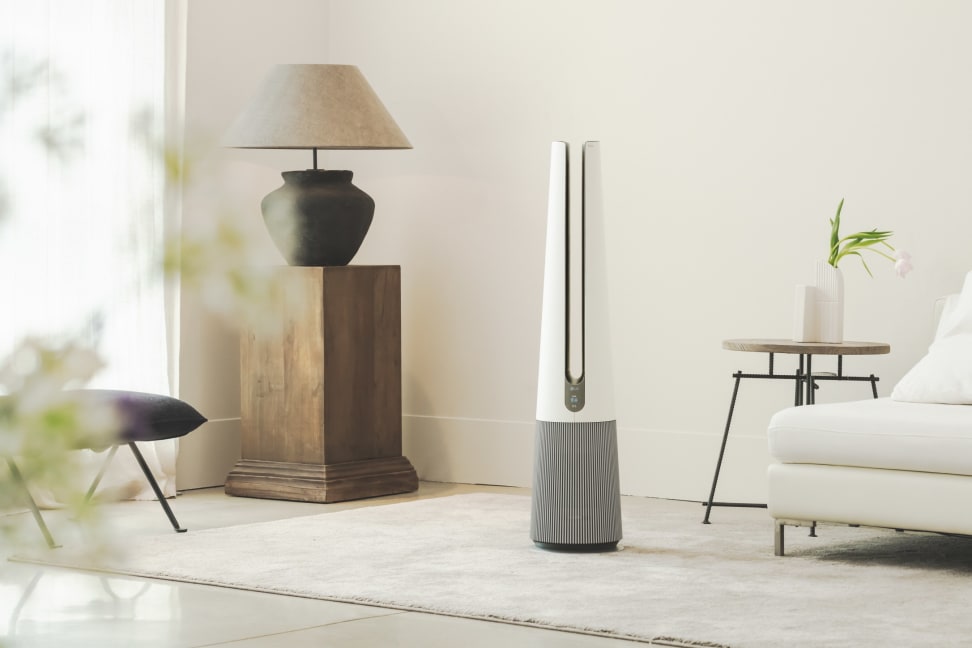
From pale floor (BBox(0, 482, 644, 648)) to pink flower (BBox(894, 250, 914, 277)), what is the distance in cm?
198

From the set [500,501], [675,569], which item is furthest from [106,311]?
[500,501]

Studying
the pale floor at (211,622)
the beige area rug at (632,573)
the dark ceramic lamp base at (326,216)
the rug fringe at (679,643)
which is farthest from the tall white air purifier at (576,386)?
the dark ceramic lamp base at (326,216)

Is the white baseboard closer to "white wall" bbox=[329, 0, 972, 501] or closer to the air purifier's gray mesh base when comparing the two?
"white wall" bbox=[329, 0, 972, 501]

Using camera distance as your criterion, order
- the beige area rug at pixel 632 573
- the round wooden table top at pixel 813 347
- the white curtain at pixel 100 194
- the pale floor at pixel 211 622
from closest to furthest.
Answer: the pale floor at pixel 211 622
the beige area rug at pixel 632 573
the round wooden table top at pixel 813 347
the white curtain at pixel 100 194

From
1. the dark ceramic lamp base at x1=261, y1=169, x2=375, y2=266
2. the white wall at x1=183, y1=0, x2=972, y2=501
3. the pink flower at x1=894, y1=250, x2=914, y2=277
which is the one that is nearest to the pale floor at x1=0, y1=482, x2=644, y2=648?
the white wall at x1=183, y1=0, x2=972, y2=501

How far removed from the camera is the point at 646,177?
5141mm

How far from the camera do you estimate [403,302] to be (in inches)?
229

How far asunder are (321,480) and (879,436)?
7.38 feet

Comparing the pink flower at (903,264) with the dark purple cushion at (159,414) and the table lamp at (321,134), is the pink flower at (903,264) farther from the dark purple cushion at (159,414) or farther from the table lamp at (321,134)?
the dark purple cushion at (159,414)

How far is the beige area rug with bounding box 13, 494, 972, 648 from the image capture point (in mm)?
2838

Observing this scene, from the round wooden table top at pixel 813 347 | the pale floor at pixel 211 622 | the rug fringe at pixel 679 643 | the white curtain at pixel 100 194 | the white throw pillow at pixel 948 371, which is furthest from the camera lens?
the white curtain at pixel 100 194

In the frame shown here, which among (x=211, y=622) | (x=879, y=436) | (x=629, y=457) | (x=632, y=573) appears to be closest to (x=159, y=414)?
(x=211, y=622)

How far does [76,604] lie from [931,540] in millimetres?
2481

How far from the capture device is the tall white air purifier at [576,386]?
12.2ft
